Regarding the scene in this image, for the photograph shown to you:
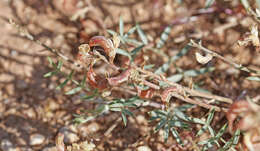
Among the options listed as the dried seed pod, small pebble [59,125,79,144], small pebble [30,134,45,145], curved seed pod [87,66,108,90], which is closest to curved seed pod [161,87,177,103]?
the dried seed pod

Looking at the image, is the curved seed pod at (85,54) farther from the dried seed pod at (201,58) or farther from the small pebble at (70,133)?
the small pebble at (70,133)

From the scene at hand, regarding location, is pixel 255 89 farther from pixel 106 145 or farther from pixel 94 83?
pixel 94 83

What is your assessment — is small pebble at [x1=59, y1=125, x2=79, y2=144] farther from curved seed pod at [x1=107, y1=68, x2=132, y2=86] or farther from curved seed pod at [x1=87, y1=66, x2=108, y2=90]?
curved seed pod at [x1=107, y1=68, x2=132, y2=86]

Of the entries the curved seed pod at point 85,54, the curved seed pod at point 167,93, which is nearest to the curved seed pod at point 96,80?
the curved seed pod at point 85,54

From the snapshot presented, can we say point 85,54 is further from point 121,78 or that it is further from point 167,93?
point 167,93

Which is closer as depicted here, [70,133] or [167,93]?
[167,93]

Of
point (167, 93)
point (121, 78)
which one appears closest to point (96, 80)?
point (121, 78)

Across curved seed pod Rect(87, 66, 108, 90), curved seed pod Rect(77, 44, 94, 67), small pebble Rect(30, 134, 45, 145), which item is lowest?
small pebble Rect(30, 134, 45, 145)

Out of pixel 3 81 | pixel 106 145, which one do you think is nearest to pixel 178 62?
pixel 106 145
